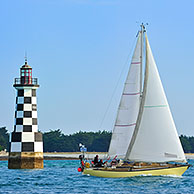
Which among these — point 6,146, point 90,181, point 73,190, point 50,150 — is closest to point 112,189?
point 73,190

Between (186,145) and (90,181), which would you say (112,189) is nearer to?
(90,181)

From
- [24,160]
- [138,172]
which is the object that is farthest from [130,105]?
[24,160]

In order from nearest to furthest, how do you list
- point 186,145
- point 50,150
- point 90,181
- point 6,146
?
point 90,181
point 6,146
point 50,150
point 186,145

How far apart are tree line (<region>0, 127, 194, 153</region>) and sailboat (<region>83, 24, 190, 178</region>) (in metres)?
86.8

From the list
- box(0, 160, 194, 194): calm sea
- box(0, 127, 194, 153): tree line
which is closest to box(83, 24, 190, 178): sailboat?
box(0, 160, 194, 194): calm sea

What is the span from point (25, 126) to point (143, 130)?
10.5 metres

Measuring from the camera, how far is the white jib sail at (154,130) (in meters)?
36.4

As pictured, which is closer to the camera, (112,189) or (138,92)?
(112,189)

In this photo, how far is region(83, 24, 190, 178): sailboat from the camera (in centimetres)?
3634

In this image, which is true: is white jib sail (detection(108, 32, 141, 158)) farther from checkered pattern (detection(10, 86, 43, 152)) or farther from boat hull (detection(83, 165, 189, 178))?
checkered pattern (detection(10, 86, 43, 152))

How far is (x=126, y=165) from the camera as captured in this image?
122 ft

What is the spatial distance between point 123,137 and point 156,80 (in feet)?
12.3

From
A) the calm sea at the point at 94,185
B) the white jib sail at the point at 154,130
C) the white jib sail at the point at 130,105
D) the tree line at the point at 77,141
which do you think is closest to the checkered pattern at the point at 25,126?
the calm sea at the point at 94,185

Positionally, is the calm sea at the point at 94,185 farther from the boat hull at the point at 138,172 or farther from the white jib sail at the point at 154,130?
the white jib sail at the point at 154,130
